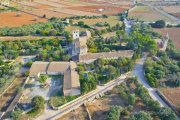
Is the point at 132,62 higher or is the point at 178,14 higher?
the point at 178,14

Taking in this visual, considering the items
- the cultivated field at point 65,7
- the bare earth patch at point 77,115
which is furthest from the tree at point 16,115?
the cultivated field at point 65,7

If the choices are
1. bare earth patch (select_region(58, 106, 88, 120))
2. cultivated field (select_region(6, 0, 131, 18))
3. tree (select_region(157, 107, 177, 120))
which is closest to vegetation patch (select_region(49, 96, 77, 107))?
bare earth patch (select_region(58, 106, 88, 120))

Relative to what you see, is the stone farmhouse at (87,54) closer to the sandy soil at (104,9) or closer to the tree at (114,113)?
the tree at (114,113)

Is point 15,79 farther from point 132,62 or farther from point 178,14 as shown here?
point 178,14

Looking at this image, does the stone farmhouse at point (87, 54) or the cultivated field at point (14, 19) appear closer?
the stone farmhouse at point (87, 54)

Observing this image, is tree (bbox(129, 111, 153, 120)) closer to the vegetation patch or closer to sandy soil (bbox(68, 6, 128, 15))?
the vegetation patch

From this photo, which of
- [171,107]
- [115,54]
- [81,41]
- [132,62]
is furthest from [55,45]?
[171,107]
